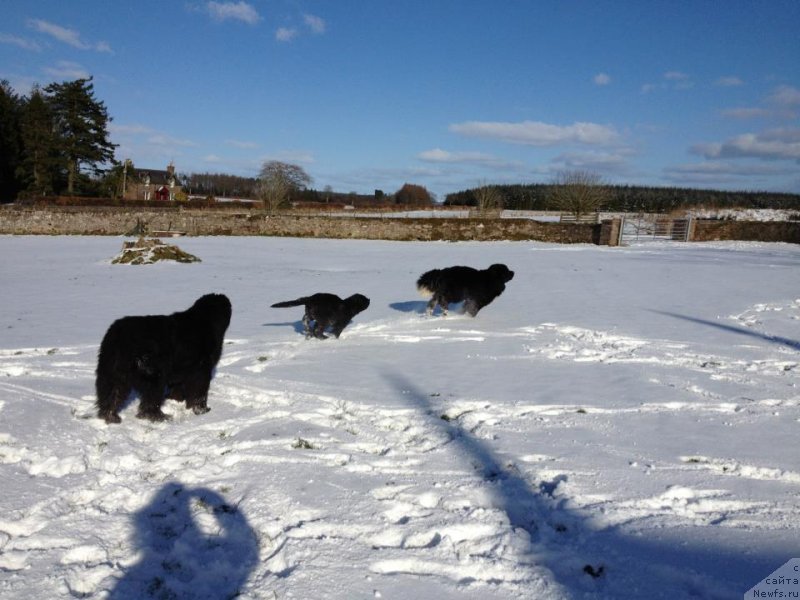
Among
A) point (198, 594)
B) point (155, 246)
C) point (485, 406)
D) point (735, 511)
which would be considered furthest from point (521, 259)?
point (198, 594)

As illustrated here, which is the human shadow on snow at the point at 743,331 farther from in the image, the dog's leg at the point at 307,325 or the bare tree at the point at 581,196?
the bare tree at the point at 581,196

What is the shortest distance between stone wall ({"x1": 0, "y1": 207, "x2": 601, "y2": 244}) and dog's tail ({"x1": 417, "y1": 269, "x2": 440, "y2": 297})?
23.5 meters

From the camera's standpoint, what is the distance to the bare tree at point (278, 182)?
6141cm

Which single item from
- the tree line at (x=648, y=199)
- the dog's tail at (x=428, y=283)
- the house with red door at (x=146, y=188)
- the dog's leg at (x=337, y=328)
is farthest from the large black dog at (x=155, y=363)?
the house with red door at (x=146, y=188)

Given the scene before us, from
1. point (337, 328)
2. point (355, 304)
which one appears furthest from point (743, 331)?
point (337, 328)

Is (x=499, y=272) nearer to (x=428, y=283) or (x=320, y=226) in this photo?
(x=428, y=283)

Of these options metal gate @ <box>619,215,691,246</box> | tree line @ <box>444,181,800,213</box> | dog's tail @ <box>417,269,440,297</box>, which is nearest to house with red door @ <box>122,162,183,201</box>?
tree line @ <box>444,181,800,213</box>

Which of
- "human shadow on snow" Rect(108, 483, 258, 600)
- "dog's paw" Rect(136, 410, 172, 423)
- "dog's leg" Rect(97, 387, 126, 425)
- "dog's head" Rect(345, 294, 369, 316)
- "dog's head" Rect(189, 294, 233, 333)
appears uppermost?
"dog's head" Rect(189, 294, 233, 333)

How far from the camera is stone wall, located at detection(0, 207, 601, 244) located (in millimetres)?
32312

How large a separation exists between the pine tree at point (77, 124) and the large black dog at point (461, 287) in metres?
50.9

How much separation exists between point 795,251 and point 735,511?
32.3 metres

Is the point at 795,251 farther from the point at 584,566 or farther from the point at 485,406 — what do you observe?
the point at 584,566

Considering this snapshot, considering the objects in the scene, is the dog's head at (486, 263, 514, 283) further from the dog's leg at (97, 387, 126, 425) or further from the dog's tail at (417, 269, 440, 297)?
the dog's leg at (97, 387, 126, 425)

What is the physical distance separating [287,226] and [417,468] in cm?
3149
